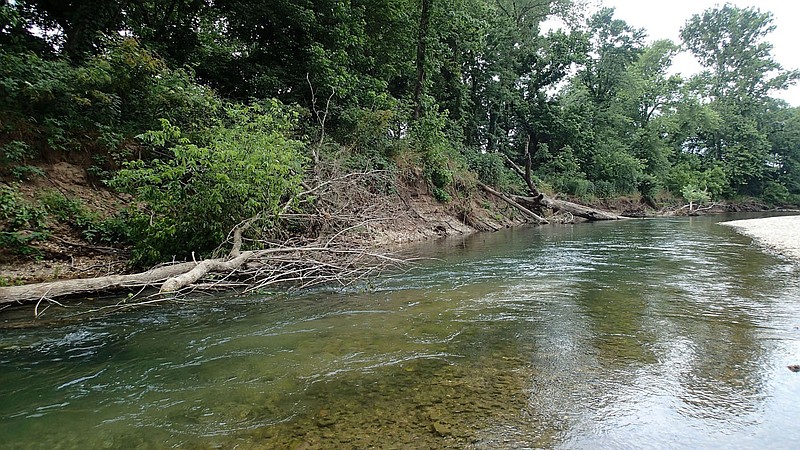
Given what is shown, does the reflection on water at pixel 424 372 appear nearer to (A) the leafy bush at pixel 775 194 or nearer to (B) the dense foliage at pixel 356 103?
(B) the dense foliage at pixel 356 103

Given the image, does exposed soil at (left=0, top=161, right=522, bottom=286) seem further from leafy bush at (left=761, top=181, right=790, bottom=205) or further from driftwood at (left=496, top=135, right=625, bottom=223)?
leafy bush at (left=761, top=181, right=790, bottom=205)

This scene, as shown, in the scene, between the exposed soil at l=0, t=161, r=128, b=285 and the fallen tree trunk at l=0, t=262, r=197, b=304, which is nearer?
the fallen tree trunk at l=0, t=262, r=197, b=304

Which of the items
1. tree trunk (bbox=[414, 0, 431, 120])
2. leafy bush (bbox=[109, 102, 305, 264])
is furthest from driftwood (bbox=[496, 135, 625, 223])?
leafy bush (bbox=[109, 102, 305, 264])

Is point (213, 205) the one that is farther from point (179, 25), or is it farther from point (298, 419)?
point (179, 25)

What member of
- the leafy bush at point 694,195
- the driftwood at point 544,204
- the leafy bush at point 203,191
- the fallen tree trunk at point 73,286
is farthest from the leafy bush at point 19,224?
the leafy bush at point 694,195

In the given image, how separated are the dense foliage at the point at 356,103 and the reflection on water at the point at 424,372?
3579mm

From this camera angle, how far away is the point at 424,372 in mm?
3670

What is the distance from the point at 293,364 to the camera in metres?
3.94

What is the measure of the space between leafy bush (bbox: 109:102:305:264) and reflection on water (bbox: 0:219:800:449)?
79.1 inches

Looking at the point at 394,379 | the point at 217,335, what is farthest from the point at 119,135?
the point at 394,379

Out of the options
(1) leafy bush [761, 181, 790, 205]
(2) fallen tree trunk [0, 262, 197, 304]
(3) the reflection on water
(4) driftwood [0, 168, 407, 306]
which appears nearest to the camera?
(3) the reflection on water

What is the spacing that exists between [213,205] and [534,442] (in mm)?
6915

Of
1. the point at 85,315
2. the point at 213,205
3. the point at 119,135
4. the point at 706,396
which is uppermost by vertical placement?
the point at 119,135

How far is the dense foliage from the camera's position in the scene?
8.19m
